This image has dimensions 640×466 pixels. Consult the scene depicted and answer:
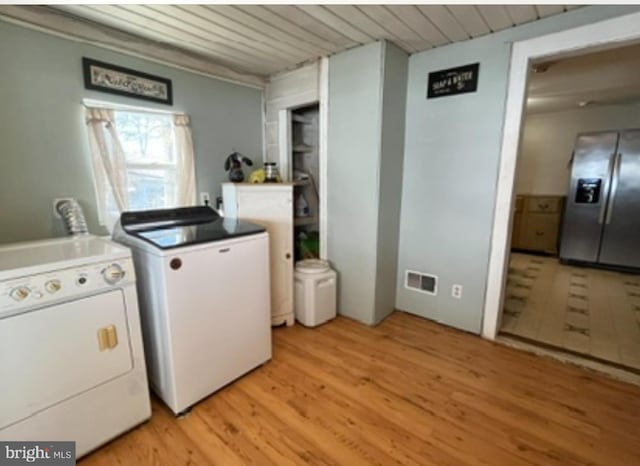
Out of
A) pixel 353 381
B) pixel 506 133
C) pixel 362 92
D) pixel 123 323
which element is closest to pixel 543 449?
pixel 353 381

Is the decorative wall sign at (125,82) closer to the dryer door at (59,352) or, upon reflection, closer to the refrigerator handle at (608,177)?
the dryer door at (59,352)

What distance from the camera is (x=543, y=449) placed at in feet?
4.86

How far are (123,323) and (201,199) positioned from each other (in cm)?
143

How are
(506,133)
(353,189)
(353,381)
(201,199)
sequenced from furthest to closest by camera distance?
(201,199)
(353,189)
(506,133)
(353,381)

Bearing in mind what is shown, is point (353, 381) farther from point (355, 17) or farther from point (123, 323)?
point (355, 17)

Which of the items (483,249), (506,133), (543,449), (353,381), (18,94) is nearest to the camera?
(543,449)

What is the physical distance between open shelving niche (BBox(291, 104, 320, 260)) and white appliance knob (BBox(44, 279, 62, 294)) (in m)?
1.90

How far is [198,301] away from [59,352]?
598 millimetres

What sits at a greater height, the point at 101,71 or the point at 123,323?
the point at 101,71

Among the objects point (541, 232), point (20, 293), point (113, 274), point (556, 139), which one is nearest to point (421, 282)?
point (113, 274)

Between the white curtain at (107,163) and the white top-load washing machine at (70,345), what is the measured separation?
0.61 m

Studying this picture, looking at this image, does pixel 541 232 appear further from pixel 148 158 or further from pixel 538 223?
pixel 148 158

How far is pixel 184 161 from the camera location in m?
2.56

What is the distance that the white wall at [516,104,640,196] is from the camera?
4.43 metres
